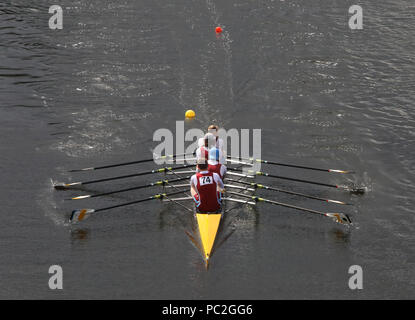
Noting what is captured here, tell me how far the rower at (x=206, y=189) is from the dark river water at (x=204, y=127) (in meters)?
1.21

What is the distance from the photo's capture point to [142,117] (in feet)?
98.1

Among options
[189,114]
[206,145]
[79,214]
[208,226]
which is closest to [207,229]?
[208,226]

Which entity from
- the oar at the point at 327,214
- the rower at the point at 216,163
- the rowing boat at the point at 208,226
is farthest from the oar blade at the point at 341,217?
the rower at the point at 216,163

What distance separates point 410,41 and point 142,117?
20.7 m

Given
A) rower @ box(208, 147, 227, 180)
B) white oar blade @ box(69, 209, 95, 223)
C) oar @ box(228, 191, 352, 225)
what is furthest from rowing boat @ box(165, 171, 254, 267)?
white oar blade @ box(69, 209, 95, 223)

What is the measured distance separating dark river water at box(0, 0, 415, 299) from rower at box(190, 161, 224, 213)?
3.98 feet

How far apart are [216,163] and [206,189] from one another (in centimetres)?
205

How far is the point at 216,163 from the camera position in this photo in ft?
75.8

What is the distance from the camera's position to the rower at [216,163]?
22984mm

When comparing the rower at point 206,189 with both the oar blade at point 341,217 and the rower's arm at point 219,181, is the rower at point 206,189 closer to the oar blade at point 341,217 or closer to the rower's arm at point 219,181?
the rower's arm at point 219,181

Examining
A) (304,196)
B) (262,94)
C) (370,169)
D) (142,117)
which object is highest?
(262,94)

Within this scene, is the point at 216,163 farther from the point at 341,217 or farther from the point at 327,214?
the point at 341,217
